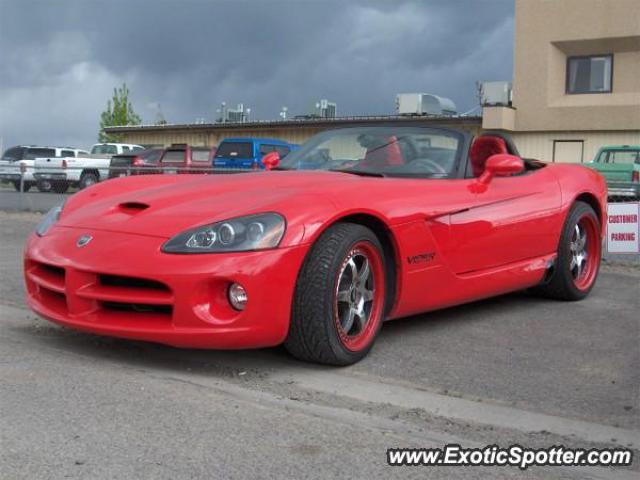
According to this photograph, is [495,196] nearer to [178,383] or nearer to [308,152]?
[308,152]

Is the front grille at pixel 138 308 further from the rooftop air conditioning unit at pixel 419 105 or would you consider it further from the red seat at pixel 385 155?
the rooftop air conditioning unit at pixel 419 105

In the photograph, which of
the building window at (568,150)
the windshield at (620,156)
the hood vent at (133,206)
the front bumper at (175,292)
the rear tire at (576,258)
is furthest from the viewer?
the building window at (568,150)

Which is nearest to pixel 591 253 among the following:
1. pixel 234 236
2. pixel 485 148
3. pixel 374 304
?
pixel 485 148

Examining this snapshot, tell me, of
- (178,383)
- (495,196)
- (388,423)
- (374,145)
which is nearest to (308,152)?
(374,145)

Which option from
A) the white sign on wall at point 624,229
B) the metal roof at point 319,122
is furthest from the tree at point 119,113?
the white sign on wall at point 624,229

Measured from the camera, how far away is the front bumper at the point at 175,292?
3.60 m

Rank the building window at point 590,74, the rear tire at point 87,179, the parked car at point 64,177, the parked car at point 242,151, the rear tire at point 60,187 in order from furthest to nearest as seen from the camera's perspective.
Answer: the building window at point 590,74
the parked car at point 242,151
the rear tire at point 87,179
the rear tire at point 60,187
the parked car at point 64,177

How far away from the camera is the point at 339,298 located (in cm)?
403

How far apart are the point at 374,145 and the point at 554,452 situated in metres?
2.67

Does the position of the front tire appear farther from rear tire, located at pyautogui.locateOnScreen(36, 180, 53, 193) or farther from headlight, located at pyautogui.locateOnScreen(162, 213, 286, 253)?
rear tire, located at pyautogui.locateOnScreen(36, 180, 53, 193)

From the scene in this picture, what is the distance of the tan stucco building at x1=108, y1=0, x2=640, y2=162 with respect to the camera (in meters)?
24.0

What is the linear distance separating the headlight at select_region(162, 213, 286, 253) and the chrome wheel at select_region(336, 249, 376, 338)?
459 millimetres

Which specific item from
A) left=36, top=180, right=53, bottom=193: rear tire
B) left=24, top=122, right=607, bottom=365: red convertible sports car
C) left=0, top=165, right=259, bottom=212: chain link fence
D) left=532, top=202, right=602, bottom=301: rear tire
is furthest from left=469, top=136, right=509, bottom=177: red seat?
left=36, top=180, right=53, bottom=193: rear tire

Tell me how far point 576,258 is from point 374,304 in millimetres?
2572
